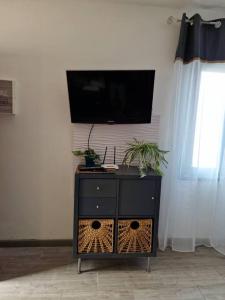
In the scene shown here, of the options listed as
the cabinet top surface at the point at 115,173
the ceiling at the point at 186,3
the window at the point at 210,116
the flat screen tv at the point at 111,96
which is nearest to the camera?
the cabinet top surface at the point at 115,173

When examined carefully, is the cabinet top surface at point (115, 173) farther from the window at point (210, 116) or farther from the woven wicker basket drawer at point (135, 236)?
the window at point (210, 116)

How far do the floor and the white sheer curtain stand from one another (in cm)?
24

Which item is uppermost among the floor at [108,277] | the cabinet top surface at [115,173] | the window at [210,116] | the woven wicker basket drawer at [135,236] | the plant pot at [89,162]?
the window at [210,116]

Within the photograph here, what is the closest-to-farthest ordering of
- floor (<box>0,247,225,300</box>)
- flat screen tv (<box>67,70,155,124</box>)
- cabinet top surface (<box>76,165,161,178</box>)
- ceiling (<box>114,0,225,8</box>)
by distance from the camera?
floor (<box>0,247,225,300</box>)
cabinet top surface (<box>76,165,161,178</box>)
flat screen tv (<box>67,70,155,124</box>)
ceiling (<box>114,0,225,8</box>)

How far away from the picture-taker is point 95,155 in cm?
239

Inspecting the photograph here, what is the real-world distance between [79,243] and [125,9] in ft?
6.93

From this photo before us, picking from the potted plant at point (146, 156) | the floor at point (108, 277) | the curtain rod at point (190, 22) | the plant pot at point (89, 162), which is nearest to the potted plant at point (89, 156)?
the plant pot at point (89, 162)

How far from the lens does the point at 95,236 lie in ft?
7.08

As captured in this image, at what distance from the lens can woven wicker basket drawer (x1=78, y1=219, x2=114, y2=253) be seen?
2145 millimetres

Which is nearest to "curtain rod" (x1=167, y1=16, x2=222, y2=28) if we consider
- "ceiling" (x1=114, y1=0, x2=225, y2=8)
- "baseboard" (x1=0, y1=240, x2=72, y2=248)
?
"ceiling" (x1=114, y1=0, x2=225, y2=8)

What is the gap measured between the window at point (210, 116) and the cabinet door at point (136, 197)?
2.09 feet

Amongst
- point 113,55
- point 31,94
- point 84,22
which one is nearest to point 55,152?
point 31,94

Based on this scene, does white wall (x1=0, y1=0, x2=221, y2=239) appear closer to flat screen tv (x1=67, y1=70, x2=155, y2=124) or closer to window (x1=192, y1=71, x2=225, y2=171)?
flat screen tv (x1=67, y1=70, x2=155, y2=124)

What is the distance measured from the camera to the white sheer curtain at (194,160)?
8.04 feet
